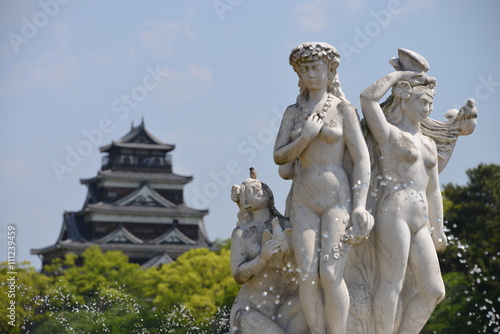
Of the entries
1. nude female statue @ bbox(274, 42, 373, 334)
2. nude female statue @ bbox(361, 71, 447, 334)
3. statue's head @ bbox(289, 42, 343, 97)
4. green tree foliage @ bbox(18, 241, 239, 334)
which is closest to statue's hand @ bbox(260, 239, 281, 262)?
nude female statue @ bbox(274, 42, 373, 334)

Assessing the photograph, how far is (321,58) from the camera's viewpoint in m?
9.09

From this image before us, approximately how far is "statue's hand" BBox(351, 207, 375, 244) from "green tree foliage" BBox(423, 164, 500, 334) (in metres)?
10.0

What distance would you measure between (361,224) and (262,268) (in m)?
1.03

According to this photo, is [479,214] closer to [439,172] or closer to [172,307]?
[172,307]

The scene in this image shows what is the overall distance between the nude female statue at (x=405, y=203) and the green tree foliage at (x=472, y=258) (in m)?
9.53

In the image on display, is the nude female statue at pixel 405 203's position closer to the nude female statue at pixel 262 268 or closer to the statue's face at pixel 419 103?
the statue's face at pixel 419 103

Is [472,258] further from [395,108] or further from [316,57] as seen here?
[316,57]

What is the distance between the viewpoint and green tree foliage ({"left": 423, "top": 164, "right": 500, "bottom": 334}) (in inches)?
930

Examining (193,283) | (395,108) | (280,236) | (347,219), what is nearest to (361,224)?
(347,219)

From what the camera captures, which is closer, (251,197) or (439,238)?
(439,238)

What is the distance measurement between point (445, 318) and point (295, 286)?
1512cm

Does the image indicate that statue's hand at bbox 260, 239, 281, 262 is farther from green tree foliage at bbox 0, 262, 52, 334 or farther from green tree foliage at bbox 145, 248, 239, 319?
green tree foliage at bbox 145, 248, 239, 319

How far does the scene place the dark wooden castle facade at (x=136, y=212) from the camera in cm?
5409

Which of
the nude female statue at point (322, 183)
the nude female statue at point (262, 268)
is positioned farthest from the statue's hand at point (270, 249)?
the nude female statue at point (322, 183)
